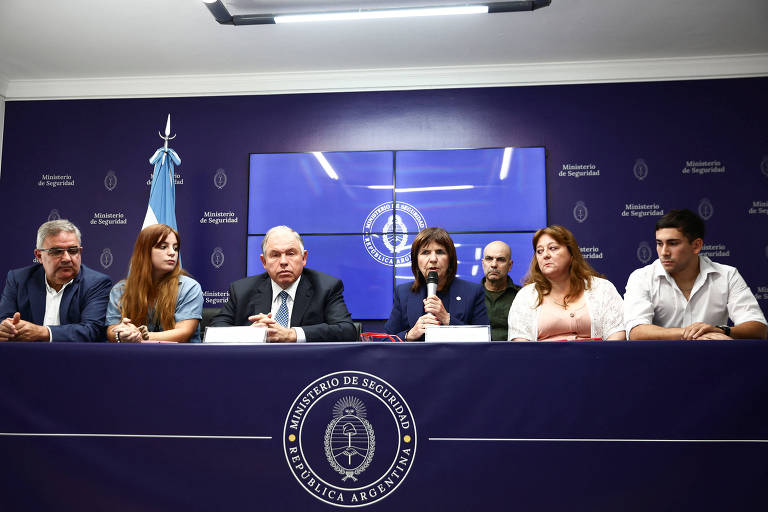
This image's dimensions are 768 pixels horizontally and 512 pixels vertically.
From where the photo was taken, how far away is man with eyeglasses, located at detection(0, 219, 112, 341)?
2613 mm

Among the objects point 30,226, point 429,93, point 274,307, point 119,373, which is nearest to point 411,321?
point 274,307

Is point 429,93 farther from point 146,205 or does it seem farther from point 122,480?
point 122,480

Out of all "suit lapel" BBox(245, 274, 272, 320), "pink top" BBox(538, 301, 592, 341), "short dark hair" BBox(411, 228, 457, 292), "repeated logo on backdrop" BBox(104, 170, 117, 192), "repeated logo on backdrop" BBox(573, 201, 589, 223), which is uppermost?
"repeated logo on backdrop" BBox(104, 170, 117, 192)

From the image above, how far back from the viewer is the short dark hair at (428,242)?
8.78ft

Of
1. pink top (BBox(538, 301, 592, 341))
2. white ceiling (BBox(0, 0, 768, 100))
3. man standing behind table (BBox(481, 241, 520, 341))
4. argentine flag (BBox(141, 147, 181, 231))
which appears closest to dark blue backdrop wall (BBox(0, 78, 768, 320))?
white ceiling (BBox(0, 0, 768, 100))

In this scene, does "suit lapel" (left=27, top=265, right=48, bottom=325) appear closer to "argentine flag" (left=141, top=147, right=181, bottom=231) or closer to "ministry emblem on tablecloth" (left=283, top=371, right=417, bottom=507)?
"argentine flag" (left=141, top=147, right=181, bottom=231)

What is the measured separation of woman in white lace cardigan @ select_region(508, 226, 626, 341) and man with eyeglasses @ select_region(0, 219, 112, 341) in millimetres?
1896

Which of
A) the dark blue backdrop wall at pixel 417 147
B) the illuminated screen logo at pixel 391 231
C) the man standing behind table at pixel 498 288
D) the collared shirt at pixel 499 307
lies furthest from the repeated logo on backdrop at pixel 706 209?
the illuminated screen logo at pixel 391 231

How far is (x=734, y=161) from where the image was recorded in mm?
4117

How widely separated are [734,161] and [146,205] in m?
4.41

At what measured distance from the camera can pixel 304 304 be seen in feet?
8.39

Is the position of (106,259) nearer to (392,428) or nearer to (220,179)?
(220,179)

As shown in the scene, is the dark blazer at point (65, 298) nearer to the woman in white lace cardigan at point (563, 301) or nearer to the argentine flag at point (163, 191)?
the argentine flag at point (163, 191)

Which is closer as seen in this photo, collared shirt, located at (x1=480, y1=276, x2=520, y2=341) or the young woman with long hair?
the young woman with long hair
